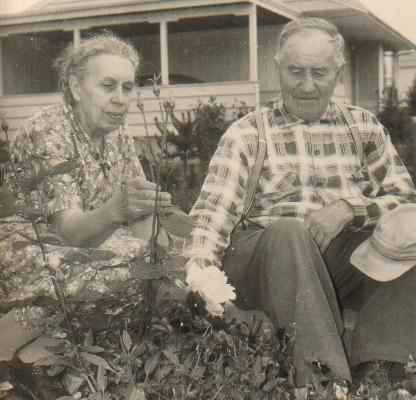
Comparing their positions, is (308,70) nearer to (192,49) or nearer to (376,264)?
(376,264)

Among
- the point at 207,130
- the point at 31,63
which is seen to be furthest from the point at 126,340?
the point at 31,63

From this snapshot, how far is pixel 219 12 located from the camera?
759 cm

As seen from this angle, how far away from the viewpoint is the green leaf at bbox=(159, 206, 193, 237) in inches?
66.7

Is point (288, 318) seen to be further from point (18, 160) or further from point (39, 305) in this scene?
point (18, 160)

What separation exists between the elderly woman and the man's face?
0.48m

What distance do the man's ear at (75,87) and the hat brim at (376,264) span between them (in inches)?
37.4

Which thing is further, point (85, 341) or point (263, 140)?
point (263, 140)

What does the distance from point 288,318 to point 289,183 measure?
565 mm

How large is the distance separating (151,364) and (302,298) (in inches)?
16.2

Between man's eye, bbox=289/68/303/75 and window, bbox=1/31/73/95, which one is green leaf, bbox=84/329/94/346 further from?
window, bbox=1/31/73/95

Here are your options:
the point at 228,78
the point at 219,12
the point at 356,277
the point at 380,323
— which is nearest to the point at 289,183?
the point at 356,277

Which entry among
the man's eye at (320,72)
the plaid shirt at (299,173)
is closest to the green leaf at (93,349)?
the plaid shirt at (299,173)

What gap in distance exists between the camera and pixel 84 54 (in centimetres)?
207

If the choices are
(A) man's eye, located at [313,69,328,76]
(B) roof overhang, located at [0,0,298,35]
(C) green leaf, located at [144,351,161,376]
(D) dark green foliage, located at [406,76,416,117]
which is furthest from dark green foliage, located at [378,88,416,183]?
(C) green leaf, located at [144,351,161,376]
